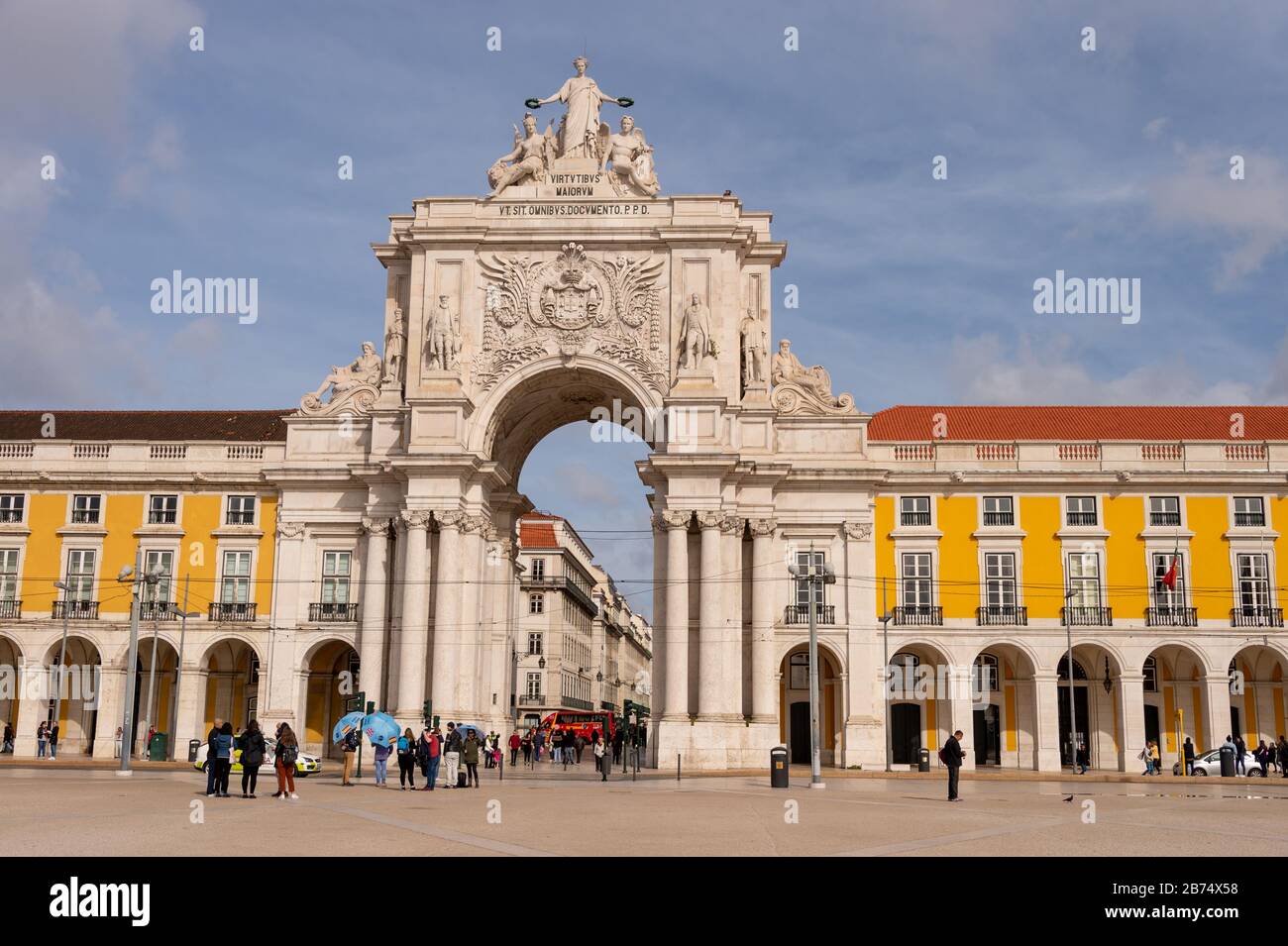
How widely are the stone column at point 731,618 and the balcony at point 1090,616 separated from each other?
13.6 meters

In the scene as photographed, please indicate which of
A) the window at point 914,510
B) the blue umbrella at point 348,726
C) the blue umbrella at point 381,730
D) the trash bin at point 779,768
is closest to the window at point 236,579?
the blue umbrella at point 348,726

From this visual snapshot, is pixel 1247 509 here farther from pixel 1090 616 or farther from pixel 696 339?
pixel 696 339

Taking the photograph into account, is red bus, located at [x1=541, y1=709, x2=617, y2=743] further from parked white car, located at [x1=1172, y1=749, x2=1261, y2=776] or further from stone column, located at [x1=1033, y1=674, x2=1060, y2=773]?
parked white car, located at [x1=1172, y1=749, x2=1261, y2=776]

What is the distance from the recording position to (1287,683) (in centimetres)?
5344

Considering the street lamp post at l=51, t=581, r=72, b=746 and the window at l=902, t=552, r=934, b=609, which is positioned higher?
the window at l=902, t=552, r=934, b=609

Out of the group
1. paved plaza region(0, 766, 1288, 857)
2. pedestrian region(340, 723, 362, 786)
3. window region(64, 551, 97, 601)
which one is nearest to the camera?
paved plaza region(0, 766, 1288, 857)

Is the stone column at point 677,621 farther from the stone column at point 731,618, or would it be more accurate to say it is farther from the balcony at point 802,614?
the balcony at point 802,614

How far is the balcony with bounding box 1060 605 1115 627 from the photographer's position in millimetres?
52594

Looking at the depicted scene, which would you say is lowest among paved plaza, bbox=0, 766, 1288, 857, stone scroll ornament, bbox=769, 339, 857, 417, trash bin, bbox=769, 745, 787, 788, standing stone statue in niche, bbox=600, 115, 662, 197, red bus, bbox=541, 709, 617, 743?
paved plaza, bbox=0, 766, 1288, 857

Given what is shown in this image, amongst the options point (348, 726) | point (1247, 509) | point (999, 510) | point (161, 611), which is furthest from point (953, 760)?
point (161, 611)

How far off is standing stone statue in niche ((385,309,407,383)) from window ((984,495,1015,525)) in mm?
24835

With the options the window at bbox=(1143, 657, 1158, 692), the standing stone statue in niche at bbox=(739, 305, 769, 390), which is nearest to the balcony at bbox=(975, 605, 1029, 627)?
the window at bbox=(1143, 657, 1158, 692)

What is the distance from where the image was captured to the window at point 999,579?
2093 inches
